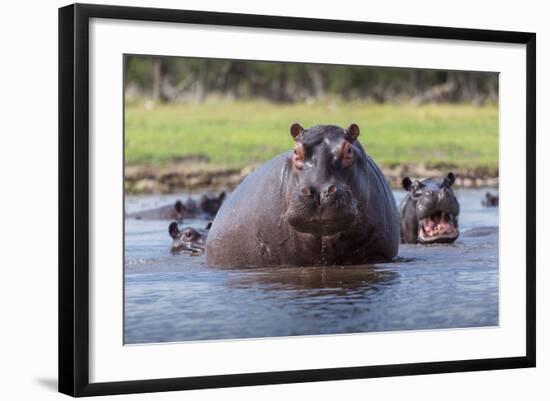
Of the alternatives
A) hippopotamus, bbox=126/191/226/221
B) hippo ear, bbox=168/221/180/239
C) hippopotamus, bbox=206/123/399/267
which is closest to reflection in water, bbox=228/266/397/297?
hippopotamus, bbox=206/123/399/267

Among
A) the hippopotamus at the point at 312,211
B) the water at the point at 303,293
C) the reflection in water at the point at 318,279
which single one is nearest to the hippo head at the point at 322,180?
the hippopotamus at the point at 312,211

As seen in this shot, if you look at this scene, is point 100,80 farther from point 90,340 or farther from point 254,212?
point 254,212

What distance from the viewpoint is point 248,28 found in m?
11.7

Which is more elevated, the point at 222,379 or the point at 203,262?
the point at 203,262

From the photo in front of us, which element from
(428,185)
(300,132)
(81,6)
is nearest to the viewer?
(81,6)

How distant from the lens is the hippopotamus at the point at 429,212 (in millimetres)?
14422

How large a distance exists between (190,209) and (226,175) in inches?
53.1

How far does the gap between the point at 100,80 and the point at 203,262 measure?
9.40 feet

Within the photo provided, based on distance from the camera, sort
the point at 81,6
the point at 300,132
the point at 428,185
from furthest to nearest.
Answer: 1. the point at 428,185
2. the point at 300,132
3. the point at 81,6

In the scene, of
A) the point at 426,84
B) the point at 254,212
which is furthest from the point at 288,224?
the point at 426,84

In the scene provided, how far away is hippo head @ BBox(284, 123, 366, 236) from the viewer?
12484 millimetres

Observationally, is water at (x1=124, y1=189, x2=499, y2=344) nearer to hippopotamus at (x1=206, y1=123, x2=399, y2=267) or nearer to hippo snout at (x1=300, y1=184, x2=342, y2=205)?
hippopotamus at (x1=206, y1=123, x2=399, y2=267)

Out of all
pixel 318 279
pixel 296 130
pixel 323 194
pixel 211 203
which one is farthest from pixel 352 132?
pixel 211 203

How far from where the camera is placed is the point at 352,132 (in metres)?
12.9
